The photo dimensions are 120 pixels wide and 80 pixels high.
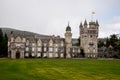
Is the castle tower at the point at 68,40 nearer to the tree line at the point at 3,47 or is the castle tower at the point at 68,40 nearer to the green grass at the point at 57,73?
the tree line at the point at 3,47

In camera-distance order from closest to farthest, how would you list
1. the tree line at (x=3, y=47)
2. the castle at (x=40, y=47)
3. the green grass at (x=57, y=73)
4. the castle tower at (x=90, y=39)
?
the green grass at (x=57, y=73)
the castle at (x=40, y=47)
the tree line at (x=3, y=47)
the castle tower at (x=90, y=39)

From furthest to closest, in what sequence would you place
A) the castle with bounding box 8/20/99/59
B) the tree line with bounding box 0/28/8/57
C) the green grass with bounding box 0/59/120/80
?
the tree line with bounding box 0/28/8/57 → the castle with bounding box 8/20/99/59 → the green grass with bounding box 0/59/120/80

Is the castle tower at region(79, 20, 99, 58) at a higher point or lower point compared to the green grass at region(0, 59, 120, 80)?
higher

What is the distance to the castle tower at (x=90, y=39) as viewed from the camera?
403ft

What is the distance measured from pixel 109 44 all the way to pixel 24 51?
60.2 metres

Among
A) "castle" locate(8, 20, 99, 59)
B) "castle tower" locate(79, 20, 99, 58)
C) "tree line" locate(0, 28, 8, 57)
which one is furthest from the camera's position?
"castle tower" locate(79, 20, 99, 58)

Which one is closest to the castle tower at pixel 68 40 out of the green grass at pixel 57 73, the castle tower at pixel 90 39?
the castle tower at pixel 90 39

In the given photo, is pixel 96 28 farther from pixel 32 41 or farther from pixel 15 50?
pixel 15 50

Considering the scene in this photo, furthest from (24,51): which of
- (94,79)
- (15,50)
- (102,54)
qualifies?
(94,79)

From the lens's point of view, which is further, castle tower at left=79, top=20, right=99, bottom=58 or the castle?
castle tower at left=79, top=20, right=99, bottom=58

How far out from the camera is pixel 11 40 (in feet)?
354

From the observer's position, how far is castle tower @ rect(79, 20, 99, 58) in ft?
403

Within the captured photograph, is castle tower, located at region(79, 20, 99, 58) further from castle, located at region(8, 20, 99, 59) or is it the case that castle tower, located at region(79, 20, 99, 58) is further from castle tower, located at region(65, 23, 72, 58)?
castle tower, located at region(65, 23, 72, 58)

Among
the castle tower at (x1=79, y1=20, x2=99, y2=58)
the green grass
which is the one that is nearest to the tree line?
the castle tower at (x1=79, y1=20, x2=99, y2=58)
